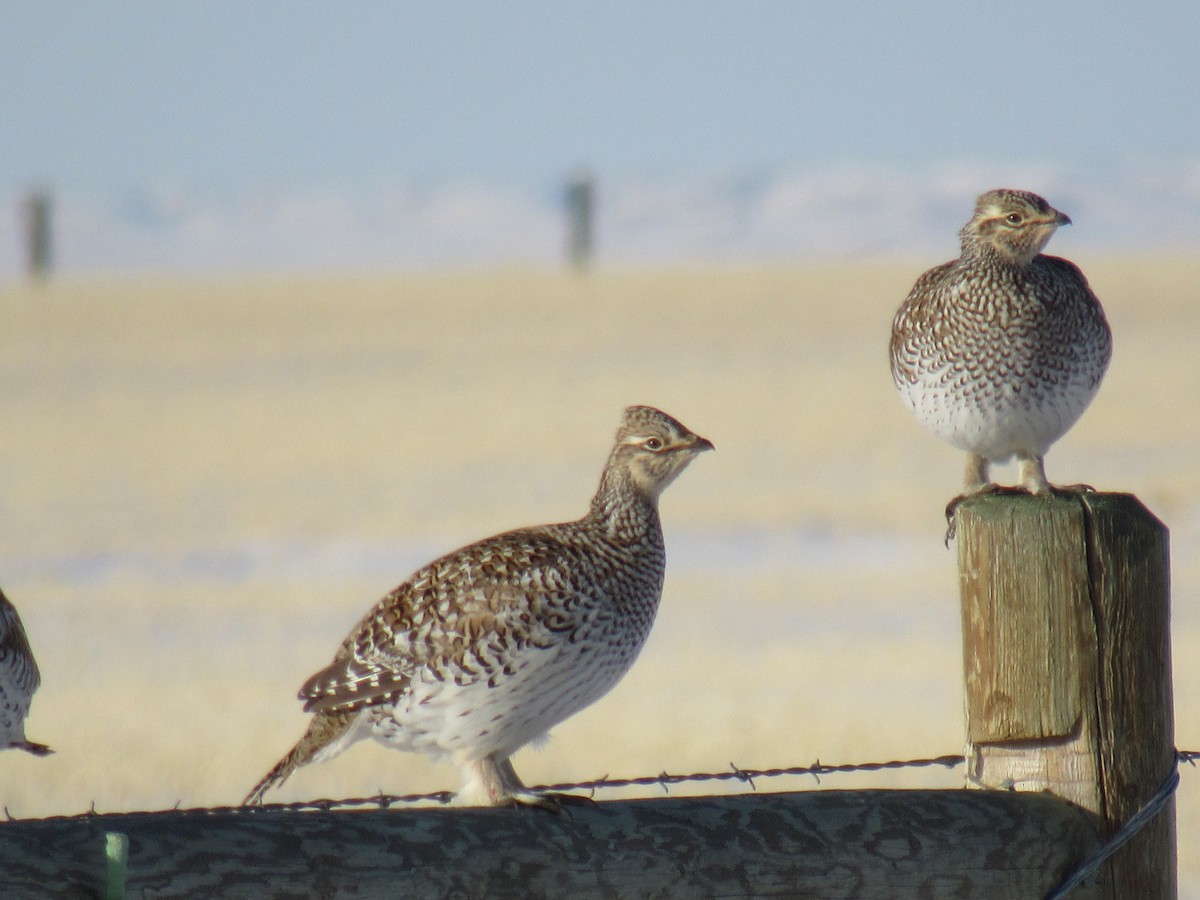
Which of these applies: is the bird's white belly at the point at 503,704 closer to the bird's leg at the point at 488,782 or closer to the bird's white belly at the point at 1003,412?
the bird's leg at the point at 488,782

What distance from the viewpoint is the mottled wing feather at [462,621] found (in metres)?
3.73

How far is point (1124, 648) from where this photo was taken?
3229 millimetres

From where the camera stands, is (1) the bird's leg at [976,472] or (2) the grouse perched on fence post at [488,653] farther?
(1) the bird's leg at [976,472]

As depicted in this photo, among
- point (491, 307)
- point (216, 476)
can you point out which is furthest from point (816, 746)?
point (491, 307)

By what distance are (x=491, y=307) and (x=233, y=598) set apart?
22.3 meters

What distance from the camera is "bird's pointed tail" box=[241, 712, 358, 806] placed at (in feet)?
12.8

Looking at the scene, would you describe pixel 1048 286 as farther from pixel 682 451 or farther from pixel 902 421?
pixel 902 421

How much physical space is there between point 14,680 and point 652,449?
1908 millimetres

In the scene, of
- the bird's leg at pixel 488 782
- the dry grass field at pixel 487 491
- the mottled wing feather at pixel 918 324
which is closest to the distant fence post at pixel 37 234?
the dry grass field at pixel 487 491

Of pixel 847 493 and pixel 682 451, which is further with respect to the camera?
pixel 847 493

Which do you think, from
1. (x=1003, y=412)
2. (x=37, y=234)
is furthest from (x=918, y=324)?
(x=37, y=234)

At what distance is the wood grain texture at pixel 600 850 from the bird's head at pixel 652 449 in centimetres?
122

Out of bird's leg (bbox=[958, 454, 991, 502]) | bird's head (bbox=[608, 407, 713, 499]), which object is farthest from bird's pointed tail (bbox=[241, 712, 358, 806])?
bird's leg (bbox=[958, 454, 991, 502])

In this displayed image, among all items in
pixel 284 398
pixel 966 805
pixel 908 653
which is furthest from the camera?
pixel 284 398
